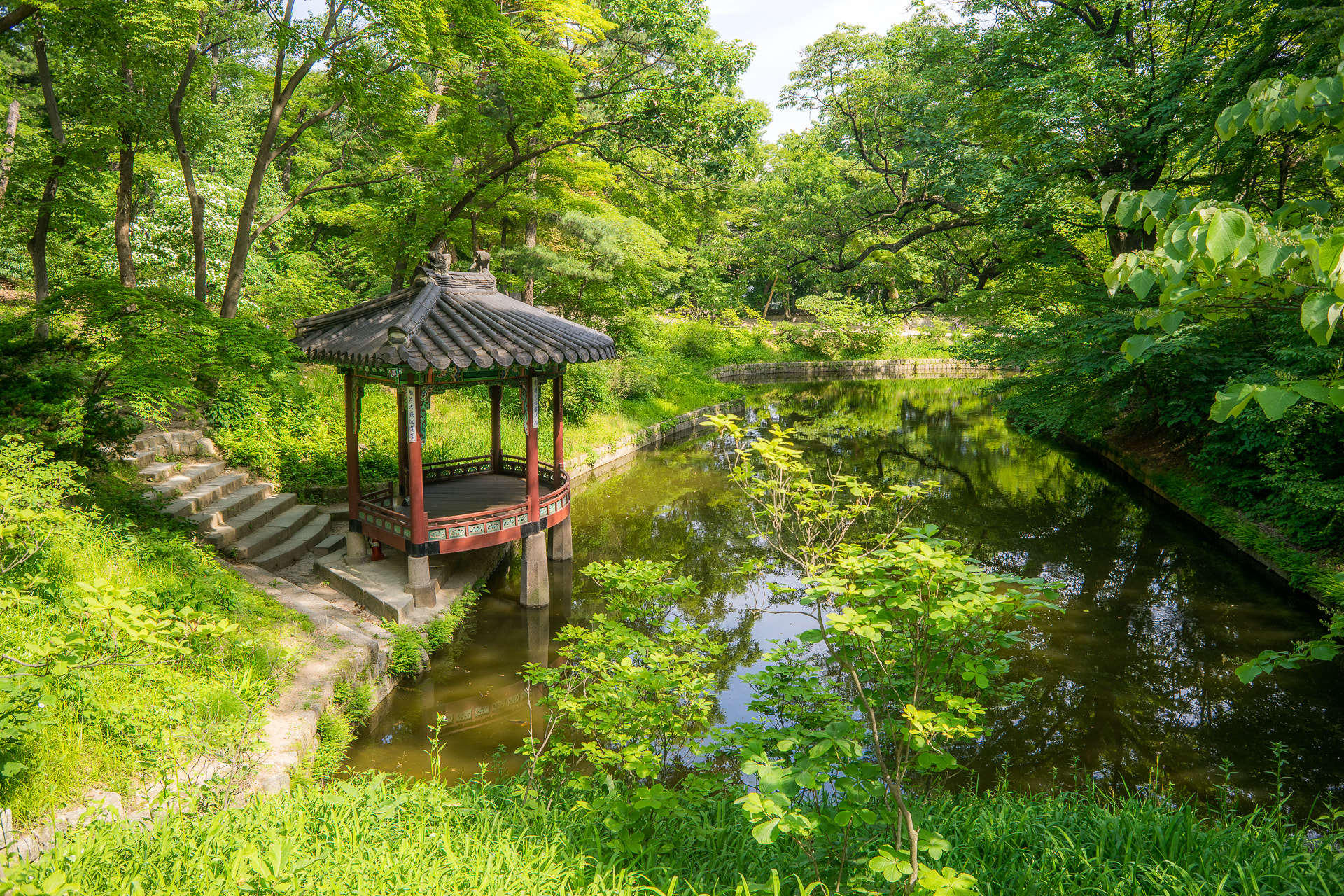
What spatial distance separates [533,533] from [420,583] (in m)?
1.51

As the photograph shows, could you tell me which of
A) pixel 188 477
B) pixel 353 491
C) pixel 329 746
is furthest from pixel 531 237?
pixel 329 746

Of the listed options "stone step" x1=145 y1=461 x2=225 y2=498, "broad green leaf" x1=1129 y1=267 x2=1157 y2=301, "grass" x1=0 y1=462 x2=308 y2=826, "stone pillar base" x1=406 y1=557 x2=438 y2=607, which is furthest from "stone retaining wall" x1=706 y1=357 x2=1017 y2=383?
"broad green leaf" x1=1129 y1=267 x2=1157 y2=301

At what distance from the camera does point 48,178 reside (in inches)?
409

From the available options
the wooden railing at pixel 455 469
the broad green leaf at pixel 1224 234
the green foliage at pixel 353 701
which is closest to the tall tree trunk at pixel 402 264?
Result: the wooden railing at pixel 455 469

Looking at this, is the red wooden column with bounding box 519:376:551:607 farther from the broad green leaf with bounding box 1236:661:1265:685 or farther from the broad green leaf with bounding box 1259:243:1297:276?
the broad green leaf with bounding box 1259:243:1297:276

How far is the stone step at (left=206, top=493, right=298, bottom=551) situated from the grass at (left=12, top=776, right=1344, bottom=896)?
527 cm

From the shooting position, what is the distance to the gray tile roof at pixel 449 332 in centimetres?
784

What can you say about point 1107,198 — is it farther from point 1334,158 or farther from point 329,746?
point 329,746

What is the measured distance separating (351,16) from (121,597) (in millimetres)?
8770

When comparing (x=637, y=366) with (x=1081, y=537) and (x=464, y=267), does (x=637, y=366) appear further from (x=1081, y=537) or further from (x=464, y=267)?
(x=1081, y=537)

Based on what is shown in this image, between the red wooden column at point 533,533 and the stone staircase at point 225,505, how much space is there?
2613mm

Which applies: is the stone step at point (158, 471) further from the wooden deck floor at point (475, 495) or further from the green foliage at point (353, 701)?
the green foliage at point (353, 701)

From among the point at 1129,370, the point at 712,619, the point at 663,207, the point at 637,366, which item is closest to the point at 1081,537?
the point at 1129,370

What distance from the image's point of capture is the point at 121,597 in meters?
3.25
